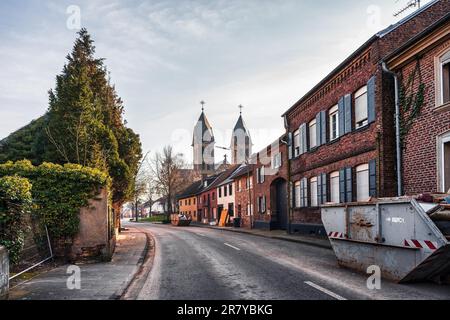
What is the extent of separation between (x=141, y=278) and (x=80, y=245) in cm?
338

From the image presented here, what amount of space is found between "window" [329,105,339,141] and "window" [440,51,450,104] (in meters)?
7.21

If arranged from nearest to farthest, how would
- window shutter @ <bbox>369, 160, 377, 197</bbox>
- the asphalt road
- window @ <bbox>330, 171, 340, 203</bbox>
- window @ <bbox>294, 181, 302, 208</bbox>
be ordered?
the asphalt road < window shutter @ <bbox>369, 160, 377, 197</bbox> < window @ <bbox>330, 171, 340, 203</bbox> < window @ <bbox>294, 181, 302, 208</bbox>

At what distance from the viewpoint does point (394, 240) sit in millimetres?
8258

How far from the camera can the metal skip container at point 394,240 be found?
24.4 feet

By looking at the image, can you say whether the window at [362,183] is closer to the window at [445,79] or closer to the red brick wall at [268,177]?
the window at [445,79]

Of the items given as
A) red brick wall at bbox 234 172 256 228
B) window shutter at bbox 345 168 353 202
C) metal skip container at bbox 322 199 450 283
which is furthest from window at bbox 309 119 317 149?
red brick wall at bbox 234 172 256 228

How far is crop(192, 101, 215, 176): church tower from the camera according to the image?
83375 mm

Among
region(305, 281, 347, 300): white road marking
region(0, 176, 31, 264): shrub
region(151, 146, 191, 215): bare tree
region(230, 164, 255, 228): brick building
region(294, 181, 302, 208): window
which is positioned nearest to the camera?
region(305, 281, 347, 300): white road marking

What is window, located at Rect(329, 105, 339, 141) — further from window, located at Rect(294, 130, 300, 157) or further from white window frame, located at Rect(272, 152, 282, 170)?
white window frame, located at Rect(272, 152, 282, 170)

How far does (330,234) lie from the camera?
10.9 metres
